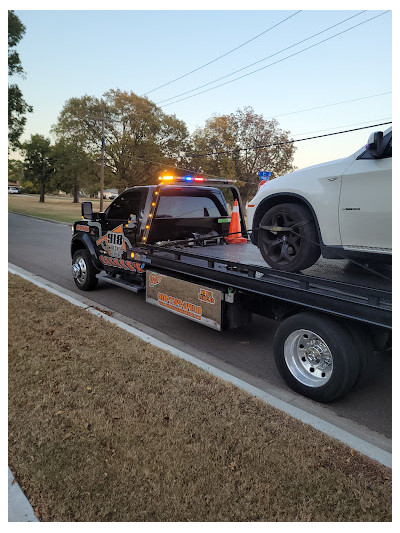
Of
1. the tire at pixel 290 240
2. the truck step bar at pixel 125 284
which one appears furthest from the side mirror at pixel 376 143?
the truck step bar at pixel 125 284

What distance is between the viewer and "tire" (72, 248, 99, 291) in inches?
282

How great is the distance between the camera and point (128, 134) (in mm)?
37469

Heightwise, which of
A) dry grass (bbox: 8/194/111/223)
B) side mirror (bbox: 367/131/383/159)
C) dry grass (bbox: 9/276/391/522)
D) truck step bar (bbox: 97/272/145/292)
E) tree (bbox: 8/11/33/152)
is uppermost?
tree (bbox: 8/11/33/152)

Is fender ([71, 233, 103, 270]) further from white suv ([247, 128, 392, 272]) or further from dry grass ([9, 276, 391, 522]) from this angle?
white suv ([247, 128, 392, 272])

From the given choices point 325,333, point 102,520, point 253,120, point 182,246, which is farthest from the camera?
point 253,120

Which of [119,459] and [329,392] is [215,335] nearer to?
[329,392]

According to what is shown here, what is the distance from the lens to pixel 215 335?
17.5 ft

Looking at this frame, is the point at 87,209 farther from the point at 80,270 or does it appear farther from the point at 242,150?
the point at 242,150

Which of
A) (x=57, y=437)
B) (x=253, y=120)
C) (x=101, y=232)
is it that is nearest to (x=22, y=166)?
(x=253, y=120)

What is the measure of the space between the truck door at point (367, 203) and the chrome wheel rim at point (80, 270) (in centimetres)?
517

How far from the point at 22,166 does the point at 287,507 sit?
66.8 metres

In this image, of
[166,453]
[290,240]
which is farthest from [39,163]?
[166,453]

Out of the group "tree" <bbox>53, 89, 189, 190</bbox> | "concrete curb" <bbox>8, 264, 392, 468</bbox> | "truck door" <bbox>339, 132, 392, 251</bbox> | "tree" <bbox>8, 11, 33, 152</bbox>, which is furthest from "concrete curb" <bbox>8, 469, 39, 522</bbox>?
"tree" <bbox>53, 89, 189, 190</bbox>

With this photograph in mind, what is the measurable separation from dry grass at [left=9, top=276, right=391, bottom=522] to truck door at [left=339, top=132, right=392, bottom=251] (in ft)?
5.43
